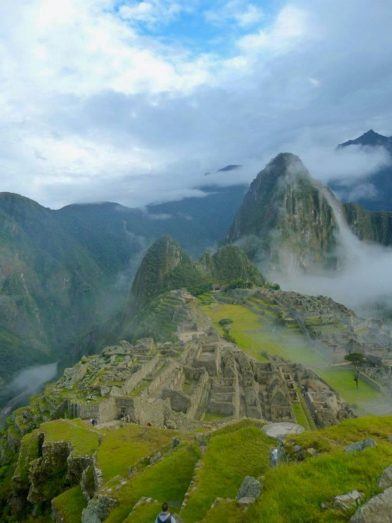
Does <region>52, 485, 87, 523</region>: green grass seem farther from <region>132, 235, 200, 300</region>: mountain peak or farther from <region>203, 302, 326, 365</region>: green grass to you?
<region>132, 235, 200, 300</region>: mountain peak

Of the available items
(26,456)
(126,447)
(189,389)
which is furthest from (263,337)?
(126,447)

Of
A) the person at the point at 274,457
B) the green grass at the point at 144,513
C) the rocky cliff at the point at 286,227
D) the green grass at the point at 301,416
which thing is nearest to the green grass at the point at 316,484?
the person at the point at 274,457

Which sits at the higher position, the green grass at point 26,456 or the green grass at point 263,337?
the green grass at point 26,456

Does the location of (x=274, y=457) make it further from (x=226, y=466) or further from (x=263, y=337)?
(x=263, y=337)

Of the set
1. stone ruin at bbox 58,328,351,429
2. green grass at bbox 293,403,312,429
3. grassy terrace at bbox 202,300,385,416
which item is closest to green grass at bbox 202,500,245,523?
stone ruin at bbox 58,328,351,429

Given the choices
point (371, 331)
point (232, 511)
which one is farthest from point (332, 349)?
point (232, 511)

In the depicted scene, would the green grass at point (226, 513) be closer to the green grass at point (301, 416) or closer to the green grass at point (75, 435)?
the green grass at point (75, 435)
